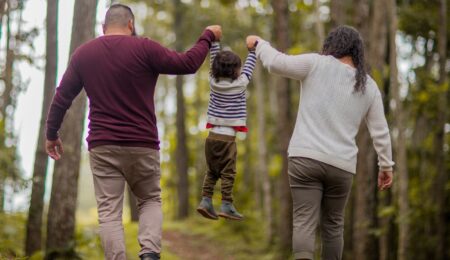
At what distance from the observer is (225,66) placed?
6.08 meters

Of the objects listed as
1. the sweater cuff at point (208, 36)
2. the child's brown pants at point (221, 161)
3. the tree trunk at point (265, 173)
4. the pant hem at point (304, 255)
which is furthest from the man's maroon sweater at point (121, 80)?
the tree trunk at point (265, 173)

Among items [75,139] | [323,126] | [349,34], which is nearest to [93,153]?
[323,126]

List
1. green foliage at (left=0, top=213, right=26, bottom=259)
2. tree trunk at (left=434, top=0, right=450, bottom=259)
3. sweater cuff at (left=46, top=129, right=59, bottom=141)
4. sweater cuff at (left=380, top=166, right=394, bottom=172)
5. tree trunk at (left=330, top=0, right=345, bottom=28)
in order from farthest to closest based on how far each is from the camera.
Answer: tree trunk at (left=434, top=0, right=450, bottom=259) < tree trunk at (left=330, top=0, right=345, bottom=28) < green foliage at (left=0, top=213, right=26, bottom=259) < sweater cuff at (left=380, top=166, right=394, bottom=172) < sweater cuff at (left=46, top=129, right=59, bottom=141)

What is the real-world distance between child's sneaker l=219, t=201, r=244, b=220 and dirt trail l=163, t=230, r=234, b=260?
8.92 meters

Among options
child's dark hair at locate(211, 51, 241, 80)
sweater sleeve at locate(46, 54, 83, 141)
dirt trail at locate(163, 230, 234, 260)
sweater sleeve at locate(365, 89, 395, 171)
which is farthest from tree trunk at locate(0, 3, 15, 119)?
sweater sleeve at locate(365, 89, 395, 171)

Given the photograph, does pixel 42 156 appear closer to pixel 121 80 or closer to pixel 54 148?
pixel 54 148

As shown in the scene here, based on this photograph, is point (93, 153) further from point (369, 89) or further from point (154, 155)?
point (369, 89)

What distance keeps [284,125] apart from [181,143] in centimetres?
965

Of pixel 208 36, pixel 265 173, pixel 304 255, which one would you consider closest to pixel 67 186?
pixel 208 36

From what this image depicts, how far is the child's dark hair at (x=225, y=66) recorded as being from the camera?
239 inches

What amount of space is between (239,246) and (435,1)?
27.4 feet

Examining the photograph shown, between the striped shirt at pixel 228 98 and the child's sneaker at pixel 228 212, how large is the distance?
0.76 m

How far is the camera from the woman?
5.63 m

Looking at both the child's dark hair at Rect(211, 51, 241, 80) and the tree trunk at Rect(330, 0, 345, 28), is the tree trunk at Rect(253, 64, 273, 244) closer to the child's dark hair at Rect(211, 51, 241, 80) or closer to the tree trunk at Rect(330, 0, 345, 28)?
the tree trunk at Rect(330, 0, 345, 28)
